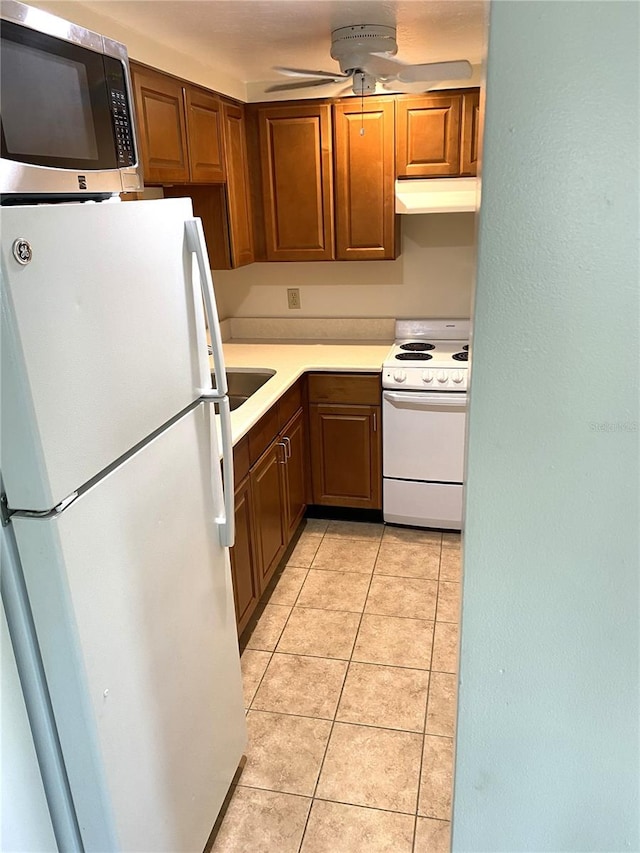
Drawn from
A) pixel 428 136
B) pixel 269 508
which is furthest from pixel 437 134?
pixel 269 508

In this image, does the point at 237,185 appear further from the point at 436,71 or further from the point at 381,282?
the point at 436,71

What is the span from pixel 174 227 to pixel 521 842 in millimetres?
1361

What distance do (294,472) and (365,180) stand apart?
1525 mm

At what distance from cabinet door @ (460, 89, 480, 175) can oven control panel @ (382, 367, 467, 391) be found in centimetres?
96

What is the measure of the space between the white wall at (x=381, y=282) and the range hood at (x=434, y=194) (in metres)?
0.34

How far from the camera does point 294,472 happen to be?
3260 millimetres

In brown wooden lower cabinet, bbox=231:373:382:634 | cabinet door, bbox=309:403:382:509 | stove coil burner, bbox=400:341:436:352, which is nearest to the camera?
brown wooden lower cabinet, bbox=231:373:382:634

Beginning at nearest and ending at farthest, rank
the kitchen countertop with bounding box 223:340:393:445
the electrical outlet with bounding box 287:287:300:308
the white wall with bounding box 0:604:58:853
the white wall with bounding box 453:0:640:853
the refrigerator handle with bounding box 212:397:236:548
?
the white wall with bounding box 453:0:640:853
the white wall with bounding box 0:604:58:853
the refrigerator handle with bounding box 212:397:236:548
the kitchen countertop with bounding box 223:340:393:445
the electrical outlet with bounding box 287:287:300:308

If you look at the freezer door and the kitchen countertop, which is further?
the kitchen countertop

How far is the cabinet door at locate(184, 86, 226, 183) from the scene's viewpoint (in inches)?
101

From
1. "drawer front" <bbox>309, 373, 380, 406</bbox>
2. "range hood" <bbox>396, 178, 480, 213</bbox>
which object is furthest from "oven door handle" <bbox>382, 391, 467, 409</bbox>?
"range hood" <bbox>396, 178, 480, 213</bbox>

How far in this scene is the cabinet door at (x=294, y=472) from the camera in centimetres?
312

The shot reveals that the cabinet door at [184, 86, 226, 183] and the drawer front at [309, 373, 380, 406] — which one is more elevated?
the cabinet door at [184, 86, 226, 183]

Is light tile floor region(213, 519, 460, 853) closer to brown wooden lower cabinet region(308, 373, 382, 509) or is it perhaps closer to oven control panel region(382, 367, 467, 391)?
brown wooden lower cabinet region(308, 373, 382, 509)
